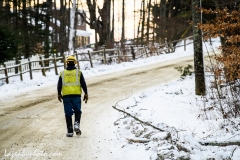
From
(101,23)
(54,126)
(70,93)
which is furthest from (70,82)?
(101,23)

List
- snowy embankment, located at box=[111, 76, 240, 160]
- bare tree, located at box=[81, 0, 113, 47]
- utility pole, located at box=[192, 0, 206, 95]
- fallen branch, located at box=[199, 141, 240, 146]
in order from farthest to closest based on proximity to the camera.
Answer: bare tree, located at box=[81, 0, 113, 47] < utility pole, located at box=[192, 0, 206, 95] < fallen branch, located at box=[199, 141, 240, 146] < snowy embankment, located at box=[111, 76, 240, 160]

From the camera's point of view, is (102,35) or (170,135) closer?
(170,135)

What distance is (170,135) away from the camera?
4.90 m

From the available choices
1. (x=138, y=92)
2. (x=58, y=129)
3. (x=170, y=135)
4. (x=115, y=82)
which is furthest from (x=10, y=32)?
(x=170, y=135)

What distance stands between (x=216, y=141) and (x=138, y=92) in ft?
21.5

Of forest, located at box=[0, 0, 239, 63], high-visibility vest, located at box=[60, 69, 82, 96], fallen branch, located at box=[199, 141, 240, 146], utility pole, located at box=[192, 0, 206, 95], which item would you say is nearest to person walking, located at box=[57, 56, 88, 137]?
high-visibility vest, located at box=[60, 69, 82, 96]

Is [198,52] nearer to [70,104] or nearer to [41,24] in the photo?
[70,104]

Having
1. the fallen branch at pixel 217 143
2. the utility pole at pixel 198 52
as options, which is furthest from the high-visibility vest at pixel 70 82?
the utility pole at pixel 198 52

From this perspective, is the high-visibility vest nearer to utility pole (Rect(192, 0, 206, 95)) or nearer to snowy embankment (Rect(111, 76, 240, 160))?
snowy embankment (Rect(111, 76, 240, 160))

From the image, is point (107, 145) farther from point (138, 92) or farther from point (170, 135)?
point (138, 92)

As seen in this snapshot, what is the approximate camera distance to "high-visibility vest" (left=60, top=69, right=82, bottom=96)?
20.1 feet

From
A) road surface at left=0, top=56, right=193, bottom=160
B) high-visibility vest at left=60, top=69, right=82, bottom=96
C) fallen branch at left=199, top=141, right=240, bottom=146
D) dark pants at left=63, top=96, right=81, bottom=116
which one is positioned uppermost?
high-visibility vest at left=60, top=69, right=82, bottom=96

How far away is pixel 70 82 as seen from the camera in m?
6.16

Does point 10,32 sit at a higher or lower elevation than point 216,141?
higher
